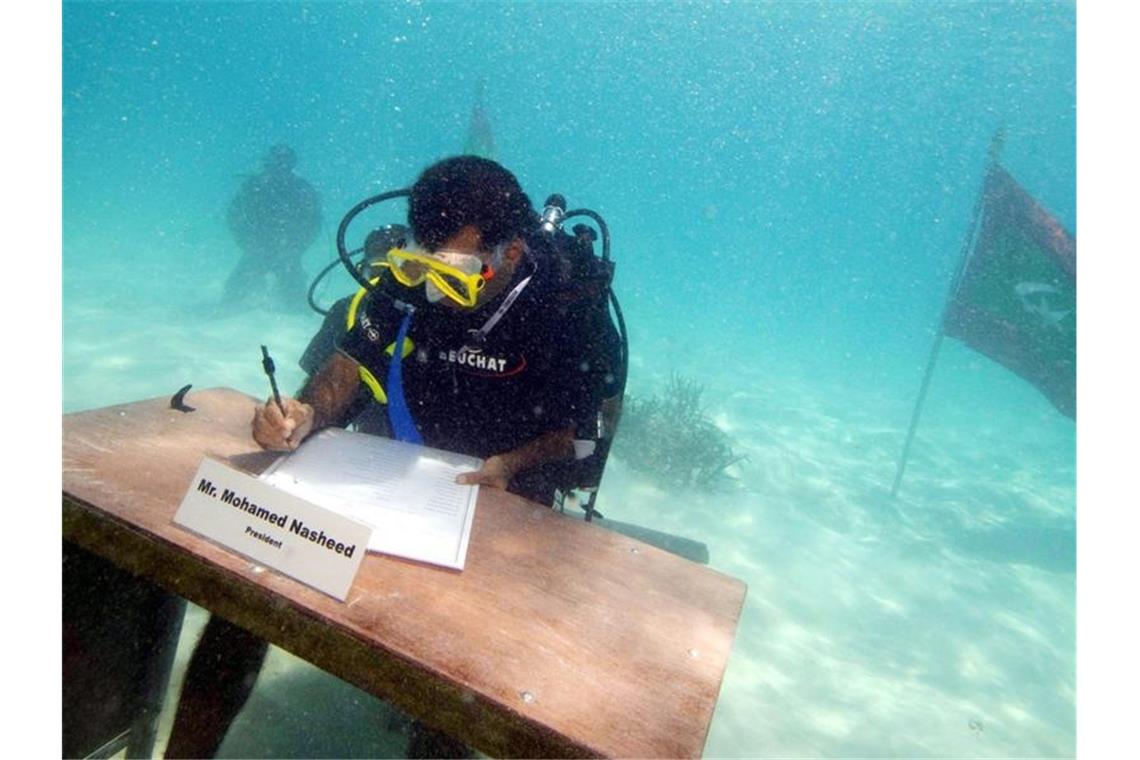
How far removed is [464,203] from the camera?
2.40 m

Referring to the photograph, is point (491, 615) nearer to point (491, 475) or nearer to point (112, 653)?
point (491, 475)

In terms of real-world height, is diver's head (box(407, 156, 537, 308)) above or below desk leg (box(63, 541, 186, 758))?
above

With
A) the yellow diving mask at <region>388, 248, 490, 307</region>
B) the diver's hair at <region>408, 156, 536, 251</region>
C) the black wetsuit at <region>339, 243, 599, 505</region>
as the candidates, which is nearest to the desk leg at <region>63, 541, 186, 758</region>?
the black wetsuit at <region>339, 243, 599, 505</region>

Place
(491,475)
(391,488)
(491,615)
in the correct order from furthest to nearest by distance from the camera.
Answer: (491,475) < (391,488) < (491,615)

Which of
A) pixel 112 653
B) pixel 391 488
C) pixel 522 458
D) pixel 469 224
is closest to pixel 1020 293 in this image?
pixel 522 458

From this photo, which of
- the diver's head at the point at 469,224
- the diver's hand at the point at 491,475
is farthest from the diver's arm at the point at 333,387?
the diver's hand at the point at 491,475

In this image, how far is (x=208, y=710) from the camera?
2.04 meters

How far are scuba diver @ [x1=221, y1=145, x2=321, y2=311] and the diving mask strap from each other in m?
15.5

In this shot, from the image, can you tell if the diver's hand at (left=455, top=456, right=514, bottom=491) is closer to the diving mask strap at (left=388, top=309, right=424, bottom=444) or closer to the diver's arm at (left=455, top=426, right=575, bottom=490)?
the diver's arm at (left=455, top=426, right=575, bottom=490)

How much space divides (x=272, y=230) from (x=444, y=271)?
16.5m

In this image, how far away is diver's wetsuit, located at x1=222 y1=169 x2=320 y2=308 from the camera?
16.1m

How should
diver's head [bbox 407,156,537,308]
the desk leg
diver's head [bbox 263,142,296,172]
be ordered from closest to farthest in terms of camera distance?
the desk leg
diver's head [bbox 407,156,537,308]
diver's head [bbox 263,142,296,172]

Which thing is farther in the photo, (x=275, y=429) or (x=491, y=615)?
(x=275, y=429)

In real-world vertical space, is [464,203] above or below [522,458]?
above
